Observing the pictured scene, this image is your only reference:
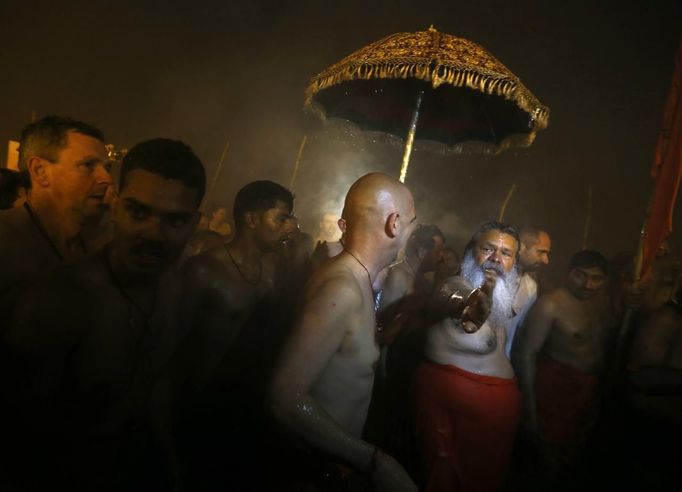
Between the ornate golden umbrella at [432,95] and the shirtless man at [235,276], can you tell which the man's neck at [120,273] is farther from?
the ornate golden umbrella at [432,95]

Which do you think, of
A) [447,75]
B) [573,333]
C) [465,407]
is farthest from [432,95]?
[465,407]

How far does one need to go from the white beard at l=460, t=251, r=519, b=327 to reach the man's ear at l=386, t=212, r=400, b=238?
144 cm

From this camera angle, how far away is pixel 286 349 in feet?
5.88

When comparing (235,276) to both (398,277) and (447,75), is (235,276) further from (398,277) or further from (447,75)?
(447,75)

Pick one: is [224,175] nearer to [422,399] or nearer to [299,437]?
[422,399]

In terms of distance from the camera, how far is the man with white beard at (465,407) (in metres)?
3.01

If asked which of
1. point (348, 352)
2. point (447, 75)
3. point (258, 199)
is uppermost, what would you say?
point (447, 75)

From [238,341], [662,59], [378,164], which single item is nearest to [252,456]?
[238,341]

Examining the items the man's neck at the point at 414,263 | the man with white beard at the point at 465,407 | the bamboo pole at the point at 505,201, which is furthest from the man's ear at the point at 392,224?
the bamboo pole at the point at 505,201

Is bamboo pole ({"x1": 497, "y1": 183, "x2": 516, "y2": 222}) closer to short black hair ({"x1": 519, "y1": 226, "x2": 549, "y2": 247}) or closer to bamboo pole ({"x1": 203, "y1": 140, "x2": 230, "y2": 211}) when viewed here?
short black hair ({"x1": 519, "y1": 226, "x2": 549, "y2": 247})

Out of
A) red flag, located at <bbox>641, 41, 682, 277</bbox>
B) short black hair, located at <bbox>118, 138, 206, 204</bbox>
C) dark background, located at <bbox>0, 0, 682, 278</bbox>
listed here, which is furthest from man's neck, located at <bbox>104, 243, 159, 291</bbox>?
dark background, located at <bbox>0, 0, 682, 278</bbox>

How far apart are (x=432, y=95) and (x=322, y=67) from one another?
9.13 m

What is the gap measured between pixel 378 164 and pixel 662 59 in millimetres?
8346

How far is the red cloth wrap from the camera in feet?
13.7
